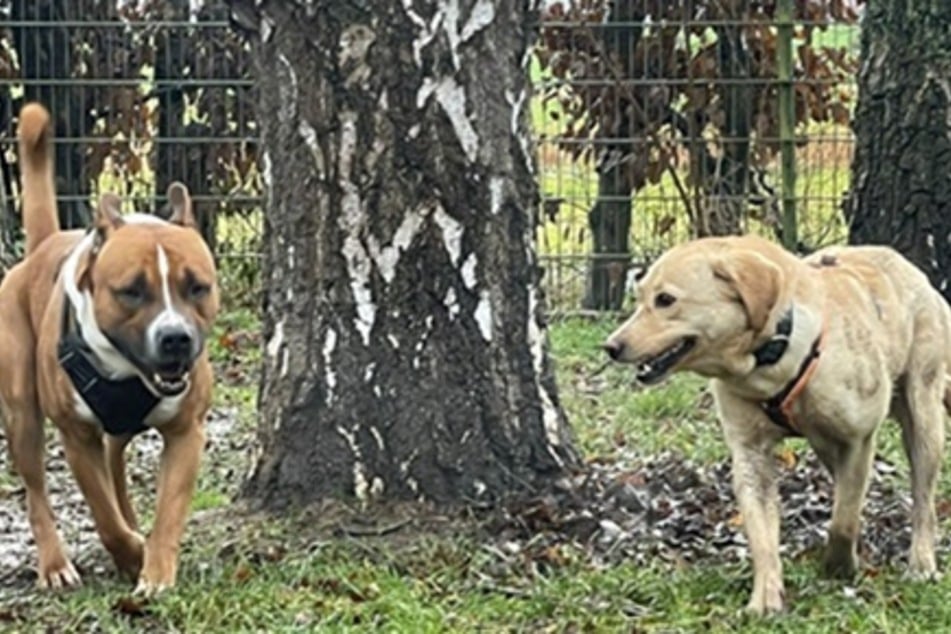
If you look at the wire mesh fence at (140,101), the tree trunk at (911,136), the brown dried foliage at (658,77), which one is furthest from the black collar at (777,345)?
the wire mesh fence at (140,101)

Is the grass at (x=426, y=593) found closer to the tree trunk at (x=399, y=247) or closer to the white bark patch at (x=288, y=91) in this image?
the tree trunk at (x=399, y=247)

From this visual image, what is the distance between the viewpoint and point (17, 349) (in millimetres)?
6539

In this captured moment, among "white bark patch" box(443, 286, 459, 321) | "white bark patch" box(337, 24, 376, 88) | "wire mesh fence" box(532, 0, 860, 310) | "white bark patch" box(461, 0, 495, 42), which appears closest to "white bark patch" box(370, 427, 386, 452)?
"white bark patch" box(443, 286, 459, 321)

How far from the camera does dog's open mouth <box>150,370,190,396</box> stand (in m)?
5.86

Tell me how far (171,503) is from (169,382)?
0.43 meters

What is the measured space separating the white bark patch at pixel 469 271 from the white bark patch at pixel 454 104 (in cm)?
30

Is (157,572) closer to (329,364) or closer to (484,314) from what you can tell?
(329,364)

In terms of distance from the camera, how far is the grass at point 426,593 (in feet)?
18.8

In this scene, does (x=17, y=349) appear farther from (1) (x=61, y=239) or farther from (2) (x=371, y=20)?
(2) (x=371, y=20)

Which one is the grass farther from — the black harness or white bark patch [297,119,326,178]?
white bark patch [297,119,326,178]

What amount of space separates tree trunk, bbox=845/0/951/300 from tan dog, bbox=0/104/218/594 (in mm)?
3621

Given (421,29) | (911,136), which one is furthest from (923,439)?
(911,136)

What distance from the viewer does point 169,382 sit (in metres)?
5.88

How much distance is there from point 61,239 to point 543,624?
6.86ft
